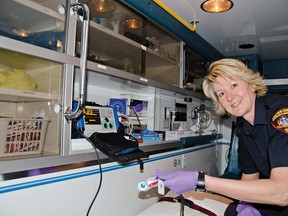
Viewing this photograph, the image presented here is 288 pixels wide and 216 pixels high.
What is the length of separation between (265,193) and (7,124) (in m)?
1.14

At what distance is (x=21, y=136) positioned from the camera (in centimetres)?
102

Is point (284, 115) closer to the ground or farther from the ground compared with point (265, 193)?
farther from the ground

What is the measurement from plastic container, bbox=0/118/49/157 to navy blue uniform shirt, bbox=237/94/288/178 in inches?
42.4

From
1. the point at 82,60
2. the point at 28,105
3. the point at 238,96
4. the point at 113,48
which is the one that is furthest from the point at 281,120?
the point at 28,105

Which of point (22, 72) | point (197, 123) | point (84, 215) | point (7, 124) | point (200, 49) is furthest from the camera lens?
point (197, 123)

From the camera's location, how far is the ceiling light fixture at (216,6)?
1.74 metres

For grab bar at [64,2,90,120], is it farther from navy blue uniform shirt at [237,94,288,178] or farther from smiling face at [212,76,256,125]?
navy blue uniform shirt at [237,94,288,178]

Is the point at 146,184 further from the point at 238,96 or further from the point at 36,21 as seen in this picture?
the point at 36,21

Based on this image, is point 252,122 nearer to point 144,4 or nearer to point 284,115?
point 284,115

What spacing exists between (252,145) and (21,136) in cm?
123

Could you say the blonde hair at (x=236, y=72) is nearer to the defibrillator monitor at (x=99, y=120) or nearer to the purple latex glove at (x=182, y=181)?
the purple latex glove at (x=182, y=181)

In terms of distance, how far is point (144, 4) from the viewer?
63.0 inches

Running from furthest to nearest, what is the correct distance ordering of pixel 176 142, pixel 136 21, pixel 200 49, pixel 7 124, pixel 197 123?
pixel 197 123, pixel 200 49, pixel 176 142, pixel 136 21, pixel 7 124

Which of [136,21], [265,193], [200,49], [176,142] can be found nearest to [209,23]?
[200,49]
